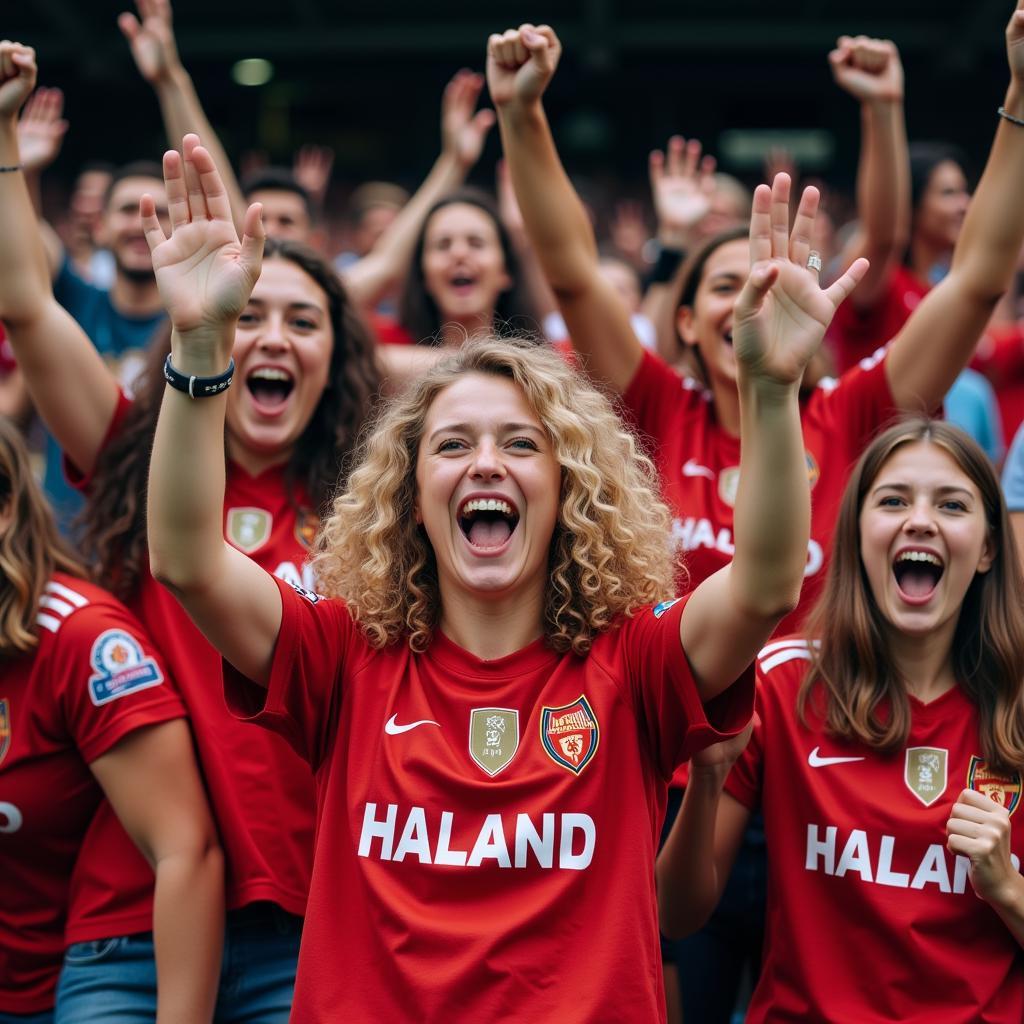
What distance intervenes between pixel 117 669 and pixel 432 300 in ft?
6.78

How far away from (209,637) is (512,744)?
51cm

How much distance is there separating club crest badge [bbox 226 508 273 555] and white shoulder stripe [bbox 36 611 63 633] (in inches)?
15.5

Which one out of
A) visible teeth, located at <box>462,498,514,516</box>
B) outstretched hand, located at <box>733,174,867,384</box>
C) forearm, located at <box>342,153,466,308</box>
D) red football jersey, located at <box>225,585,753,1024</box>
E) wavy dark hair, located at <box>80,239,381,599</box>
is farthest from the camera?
forearm, located at <box>342,153,466,308</box>

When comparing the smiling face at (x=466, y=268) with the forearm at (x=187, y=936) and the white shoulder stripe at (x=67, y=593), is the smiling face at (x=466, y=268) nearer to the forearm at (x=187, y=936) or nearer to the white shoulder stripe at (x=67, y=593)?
the white shoulder stripe at (x=67, y=593)

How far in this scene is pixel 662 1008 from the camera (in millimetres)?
2230

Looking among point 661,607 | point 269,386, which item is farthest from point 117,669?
point 661,607

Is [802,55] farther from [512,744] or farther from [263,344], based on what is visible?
[512,744]

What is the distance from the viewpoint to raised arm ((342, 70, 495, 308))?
15.8 feet

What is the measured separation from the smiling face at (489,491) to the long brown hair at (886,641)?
69 centimetres

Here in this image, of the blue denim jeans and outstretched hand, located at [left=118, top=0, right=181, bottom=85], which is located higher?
outstretched hand, located at [left=118, top=0, right=181, bottom=85]

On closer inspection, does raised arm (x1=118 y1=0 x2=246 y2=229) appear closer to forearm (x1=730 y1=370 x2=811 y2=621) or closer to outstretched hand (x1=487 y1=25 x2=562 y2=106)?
outstretched hand (x1=487 y1=25 x2=562 y2=106)

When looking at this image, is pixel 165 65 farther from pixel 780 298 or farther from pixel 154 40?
pixel 780 298

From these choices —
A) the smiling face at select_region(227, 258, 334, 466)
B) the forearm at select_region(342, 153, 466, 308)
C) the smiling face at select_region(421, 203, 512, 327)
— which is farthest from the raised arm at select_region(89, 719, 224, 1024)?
the forearm at select_region(342, 153, 466, 308)

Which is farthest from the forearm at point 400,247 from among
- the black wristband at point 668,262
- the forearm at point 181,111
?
the black wristband at point 668,262
